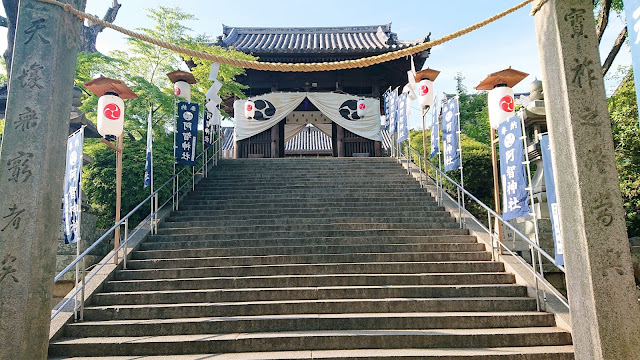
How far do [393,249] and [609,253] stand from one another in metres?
4.75

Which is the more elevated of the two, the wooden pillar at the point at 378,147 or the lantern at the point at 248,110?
the lantern at the point at 248,110

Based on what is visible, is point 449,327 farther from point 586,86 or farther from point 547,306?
point 586,86

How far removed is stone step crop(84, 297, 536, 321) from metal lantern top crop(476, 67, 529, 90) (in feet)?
13.7

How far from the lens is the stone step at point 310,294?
6152 millimetres

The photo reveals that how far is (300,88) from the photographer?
58.7 feet

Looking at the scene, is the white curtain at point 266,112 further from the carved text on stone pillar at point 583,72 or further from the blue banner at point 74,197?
the carved text on stone pillar at point 583,72

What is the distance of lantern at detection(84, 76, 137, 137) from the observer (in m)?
7.27

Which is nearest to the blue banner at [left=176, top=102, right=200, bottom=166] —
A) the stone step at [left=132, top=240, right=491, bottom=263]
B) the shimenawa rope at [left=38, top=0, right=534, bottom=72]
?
the stone step at [left=132, top=240, right=491, bottom=263]

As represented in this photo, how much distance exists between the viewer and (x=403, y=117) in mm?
12438

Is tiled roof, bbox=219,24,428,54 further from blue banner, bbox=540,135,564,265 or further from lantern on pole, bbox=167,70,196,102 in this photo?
blue banner, bbox=540,135,564,265

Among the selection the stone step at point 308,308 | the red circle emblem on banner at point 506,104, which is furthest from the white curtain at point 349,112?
the stone step at point 308,308

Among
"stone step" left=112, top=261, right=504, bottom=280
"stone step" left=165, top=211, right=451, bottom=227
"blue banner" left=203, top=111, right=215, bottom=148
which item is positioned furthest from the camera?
"blue banner" left=203, top=111, right=215, bottom=148

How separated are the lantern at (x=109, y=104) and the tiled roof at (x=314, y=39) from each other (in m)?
10.1

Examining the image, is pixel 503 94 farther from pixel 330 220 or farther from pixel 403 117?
pixel 403 117
